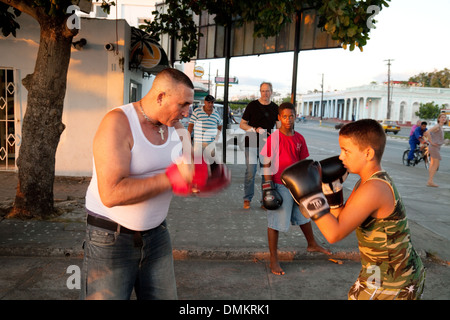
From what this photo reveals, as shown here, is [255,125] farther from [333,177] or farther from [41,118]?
[333,177]

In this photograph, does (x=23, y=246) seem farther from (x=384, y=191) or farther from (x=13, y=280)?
(x=384, y=191)

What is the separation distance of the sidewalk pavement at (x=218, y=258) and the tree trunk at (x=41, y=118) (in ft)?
1.17

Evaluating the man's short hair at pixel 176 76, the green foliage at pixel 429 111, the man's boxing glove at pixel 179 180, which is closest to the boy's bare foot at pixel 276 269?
the man's boxing glove at pixel 179 180

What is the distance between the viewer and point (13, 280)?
149 inches

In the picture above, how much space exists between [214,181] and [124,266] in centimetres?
66

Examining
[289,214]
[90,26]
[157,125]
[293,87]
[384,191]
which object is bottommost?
[289,214]

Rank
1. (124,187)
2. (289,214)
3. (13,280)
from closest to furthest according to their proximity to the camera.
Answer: (124,187) → (13,280) → (289,214)

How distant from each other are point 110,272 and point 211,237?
3149mm

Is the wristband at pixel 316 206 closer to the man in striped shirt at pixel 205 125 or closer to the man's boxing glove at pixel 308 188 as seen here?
the man's boxing glove at pixel 308 188

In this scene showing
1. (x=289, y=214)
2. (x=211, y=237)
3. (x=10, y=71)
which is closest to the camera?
(x=289, y=214)

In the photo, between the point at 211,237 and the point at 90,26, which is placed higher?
the point at 90,26

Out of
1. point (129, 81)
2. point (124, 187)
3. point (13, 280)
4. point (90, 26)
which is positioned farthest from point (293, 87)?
point (124, 187)

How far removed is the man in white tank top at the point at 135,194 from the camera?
73.4 inches

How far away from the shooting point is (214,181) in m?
2.21
